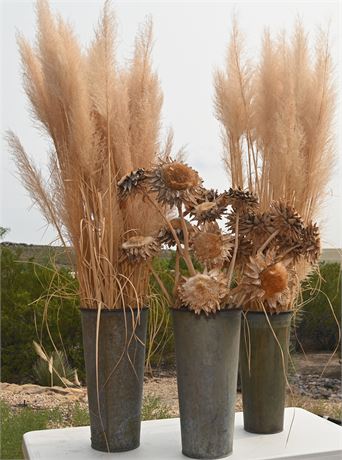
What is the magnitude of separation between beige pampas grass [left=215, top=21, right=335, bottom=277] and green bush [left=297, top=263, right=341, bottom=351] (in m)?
3.71

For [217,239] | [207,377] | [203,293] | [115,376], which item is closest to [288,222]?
[217,239]

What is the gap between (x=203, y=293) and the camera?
1.42 metres

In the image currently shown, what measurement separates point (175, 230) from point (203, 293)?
20cm

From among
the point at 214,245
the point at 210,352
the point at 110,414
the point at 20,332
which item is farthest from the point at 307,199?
the point at 20,332

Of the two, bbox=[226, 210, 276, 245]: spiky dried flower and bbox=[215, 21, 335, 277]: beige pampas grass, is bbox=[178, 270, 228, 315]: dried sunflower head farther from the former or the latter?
bbox=[215, 21, 335, 277]: beige pampas grass

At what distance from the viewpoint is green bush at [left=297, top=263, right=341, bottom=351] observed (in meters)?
5.50

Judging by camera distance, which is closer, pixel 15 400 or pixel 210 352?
pixel 210 352

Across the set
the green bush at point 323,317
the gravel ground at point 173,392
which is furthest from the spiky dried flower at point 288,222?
the green bush at point 323,317

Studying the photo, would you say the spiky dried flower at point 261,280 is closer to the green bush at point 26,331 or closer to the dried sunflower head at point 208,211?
the dried sunflower head at point 208,211

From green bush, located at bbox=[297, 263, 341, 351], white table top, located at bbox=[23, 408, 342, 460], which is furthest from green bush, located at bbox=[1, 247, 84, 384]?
white table top, located at bbox=[23, 408, 342, 460]

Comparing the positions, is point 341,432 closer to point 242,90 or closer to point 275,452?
point 275,452

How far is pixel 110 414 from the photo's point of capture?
152 centimetres

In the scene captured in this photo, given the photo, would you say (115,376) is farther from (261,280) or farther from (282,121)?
(282,121)

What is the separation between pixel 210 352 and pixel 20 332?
11.4ft
